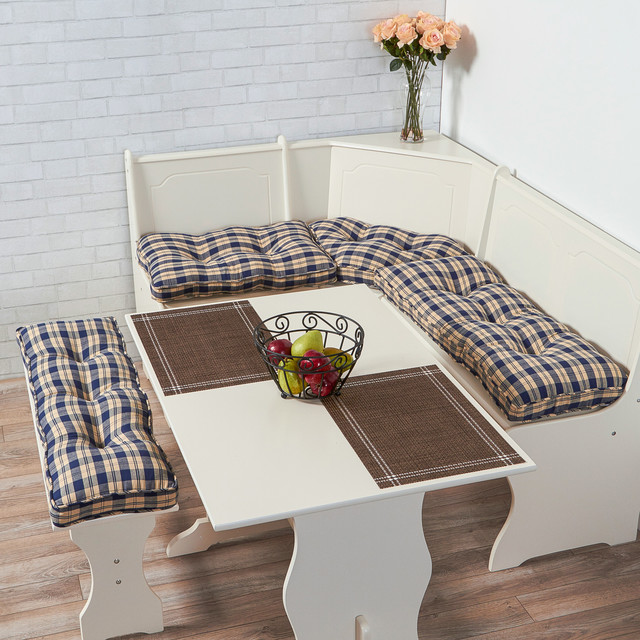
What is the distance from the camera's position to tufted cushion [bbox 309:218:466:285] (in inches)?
142

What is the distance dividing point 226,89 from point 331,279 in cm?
96

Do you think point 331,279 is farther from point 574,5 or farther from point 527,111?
point 574,5

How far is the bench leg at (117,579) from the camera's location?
2.30 meters

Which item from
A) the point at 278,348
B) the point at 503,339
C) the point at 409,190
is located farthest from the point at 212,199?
the point at 278,348

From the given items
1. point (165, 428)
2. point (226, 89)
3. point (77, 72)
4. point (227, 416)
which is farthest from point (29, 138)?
point (227, 416)

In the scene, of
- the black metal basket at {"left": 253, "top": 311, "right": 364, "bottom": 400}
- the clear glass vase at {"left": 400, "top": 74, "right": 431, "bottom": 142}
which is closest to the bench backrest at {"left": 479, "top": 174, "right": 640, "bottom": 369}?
the clear glass vase at {"left": 400, "top": 74, "right": 431, "bottom": 142}

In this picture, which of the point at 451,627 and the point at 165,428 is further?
the point at 165,428

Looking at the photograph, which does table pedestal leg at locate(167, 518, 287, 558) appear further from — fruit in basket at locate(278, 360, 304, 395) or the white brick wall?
the white brick wall

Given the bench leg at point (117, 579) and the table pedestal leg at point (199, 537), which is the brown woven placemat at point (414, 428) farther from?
the table pedestal leg at point (199, 537)

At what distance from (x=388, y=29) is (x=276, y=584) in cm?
233

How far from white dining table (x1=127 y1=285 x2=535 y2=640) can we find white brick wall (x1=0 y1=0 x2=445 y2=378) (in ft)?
4.95

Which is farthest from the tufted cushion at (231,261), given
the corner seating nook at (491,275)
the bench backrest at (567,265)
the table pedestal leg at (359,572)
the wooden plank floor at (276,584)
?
the table pedestal leg at (359,572)

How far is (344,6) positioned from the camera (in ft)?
12.5

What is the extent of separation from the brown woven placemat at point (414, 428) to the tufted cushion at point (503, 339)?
0.42 meters
